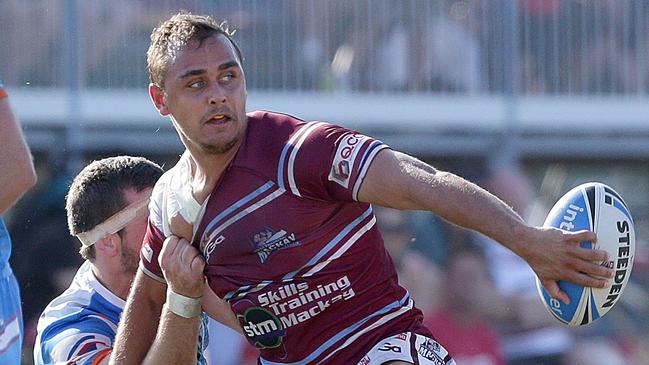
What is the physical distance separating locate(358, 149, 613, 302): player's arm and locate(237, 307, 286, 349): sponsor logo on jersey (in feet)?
2.03

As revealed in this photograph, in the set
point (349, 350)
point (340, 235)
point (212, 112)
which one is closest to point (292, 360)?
point (349, 350)

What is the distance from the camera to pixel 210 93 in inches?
169

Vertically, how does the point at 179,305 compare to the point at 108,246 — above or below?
below

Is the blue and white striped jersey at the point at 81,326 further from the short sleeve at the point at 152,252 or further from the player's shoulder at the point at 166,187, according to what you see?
the player's shoulder at the point at 166,187

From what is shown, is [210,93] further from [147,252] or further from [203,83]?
[147,252]

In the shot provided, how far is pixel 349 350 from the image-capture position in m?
4.34

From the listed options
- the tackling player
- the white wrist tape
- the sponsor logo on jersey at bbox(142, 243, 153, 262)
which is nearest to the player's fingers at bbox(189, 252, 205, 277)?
the white wrist tape

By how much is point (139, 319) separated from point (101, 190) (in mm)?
627

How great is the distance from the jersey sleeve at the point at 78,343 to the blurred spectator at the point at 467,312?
3.71m

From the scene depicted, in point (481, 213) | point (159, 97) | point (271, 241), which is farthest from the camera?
point (159, 97)

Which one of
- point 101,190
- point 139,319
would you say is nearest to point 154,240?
point 139,319

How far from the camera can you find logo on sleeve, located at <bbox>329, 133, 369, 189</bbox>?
13.2 ft

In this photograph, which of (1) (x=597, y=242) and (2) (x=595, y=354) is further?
(2) (x=595, y=354)

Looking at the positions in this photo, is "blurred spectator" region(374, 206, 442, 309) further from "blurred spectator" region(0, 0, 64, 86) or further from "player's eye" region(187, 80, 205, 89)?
"player's eye" region(187, 80, 205, 89)
